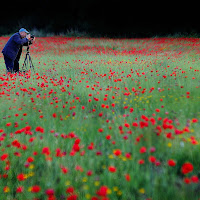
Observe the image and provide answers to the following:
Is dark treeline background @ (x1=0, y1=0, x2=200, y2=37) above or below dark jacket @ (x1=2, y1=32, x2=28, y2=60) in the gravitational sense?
above

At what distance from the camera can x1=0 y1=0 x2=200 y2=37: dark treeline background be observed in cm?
2366

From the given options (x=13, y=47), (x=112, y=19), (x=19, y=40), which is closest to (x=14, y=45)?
(x=13, y=47)

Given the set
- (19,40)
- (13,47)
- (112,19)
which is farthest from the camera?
(112,19)

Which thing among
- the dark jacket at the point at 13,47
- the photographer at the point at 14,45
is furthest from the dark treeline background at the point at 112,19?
the dark jacket at the point at 13,47

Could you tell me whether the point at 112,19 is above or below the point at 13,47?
above

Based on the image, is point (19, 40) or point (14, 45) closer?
point (19, 40)

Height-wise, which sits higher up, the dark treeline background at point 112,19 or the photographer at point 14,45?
the dark treeline background at point 112,19

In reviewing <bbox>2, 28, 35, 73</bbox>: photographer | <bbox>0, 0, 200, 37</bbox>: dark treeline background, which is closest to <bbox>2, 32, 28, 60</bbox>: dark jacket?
<bbox>2, 28, 35, 73</bbox>: photographer

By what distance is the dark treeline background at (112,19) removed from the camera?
23.7 metres

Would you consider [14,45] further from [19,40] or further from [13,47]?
[19,40]

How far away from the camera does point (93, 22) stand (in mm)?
27125

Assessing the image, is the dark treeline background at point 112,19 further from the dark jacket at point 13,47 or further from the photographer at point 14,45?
the dark jacket at point 13,47

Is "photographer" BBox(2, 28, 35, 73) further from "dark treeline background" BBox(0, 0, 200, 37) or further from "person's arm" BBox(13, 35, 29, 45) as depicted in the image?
"dark treeline background" BBox(0, 0, 200, 37)

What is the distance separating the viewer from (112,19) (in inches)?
1047
